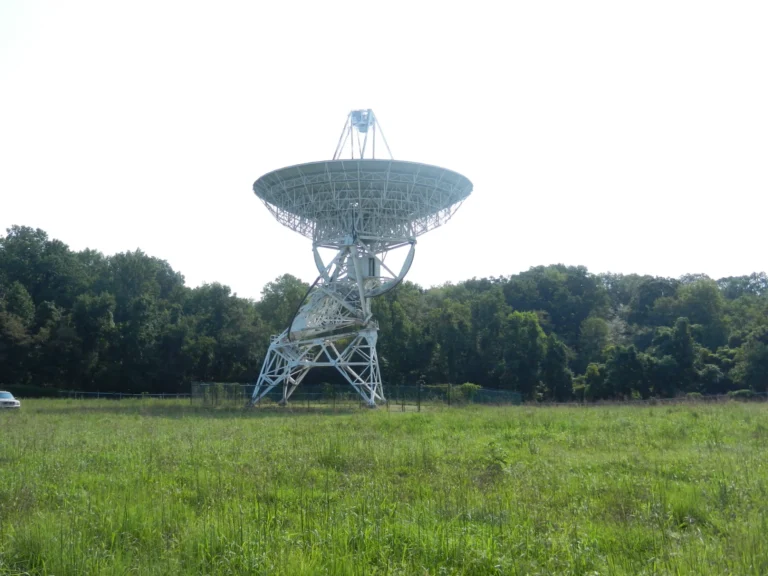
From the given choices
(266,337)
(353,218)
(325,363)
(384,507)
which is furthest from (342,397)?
(384,507)

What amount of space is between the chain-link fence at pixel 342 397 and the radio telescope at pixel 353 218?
6.16 feet

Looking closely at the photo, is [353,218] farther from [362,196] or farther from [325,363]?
[325,363]

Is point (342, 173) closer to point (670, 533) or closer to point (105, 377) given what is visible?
point (670, 533)

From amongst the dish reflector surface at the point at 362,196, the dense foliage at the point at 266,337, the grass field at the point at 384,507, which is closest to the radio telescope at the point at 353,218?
the dish reflector surface at the point at 362,196

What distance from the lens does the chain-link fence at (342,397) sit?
33281 millimetres

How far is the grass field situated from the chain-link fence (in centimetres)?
2029

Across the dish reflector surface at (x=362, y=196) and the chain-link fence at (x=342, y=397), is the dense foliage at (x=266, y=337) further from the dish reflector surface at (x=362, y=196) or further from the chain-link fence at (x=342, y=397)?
the dish reflector surface at (x=362, y=196)

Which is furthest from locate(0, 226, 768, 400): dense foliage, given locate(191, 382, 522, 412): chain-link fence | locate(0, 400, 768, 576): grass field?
locate(0, 400, 768, 576): grass field

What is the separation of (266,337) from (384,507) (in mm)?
49444

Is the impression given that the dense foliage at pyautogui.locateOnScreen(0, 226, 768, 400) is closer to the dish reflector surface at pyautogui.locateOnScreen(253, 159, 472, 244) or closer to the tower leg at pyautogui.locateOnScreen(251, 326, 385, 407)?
the tower leg at pyautogui.locateOnScreen(251, 326, 385, 407)

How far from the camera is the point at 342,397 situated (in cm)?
3753

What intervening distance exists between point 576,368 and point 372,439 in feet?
172

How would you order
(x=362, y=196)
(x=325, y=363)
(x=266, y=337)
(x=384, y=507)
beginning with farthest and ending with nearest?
(x=266, y=337)
(x=325, y=363)
(x=362, y=196)
(x=384, y=507)

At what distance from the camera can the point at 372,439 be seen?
1395 cm
